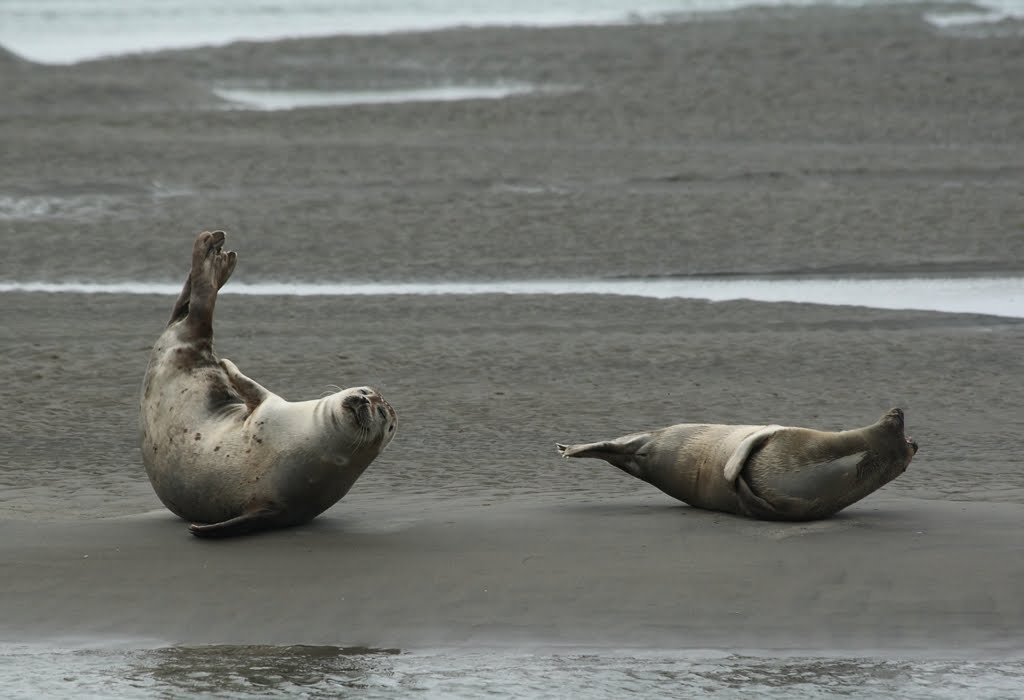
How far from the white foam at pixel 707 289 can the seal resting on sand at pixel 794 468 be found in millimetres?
5872

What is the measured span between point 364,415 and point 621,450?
4.51 ft

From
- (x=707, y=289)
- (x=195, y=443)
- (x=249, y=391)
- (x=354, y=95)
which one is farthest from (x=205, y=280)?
(x=354, y=95)

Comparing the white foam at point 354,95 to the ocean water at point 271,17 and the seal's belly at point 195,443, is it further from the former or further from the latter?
the seal's belly at point 195,443

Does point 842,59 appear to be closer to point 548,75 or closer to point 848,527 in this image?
point 548,75

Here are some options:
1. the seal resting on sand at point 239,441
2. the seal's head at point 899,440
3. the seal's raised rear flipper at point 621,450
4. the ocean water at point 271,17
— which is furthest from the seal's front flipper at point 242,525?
the ocean water at point 271,17

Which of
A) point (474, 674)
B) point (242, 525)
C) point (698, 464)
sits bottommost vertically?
point (474, 674)

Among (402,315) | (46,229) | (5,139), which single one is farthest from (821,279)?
(5,139)

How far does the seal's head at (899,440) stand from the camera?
6383 millimetres

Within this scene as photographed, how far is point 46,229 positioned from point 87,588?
9.64 m

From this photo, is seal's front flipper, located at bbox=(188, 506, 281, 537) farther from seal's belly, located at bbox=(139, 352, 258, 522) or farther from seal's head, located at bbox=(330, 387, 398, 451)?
seal's head, located at bbox=(330, 387, 398, 451)

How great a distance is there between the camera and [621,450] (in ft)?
23.0

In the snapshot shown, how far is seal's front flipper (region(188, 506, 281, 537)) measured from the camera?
20.7 feet

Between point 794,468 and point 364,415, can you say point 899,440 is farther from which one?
point 364,415

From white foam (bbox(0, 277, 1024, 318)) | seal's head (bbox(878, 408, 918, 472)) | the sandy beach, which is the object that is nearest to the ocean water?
the sandy beach
